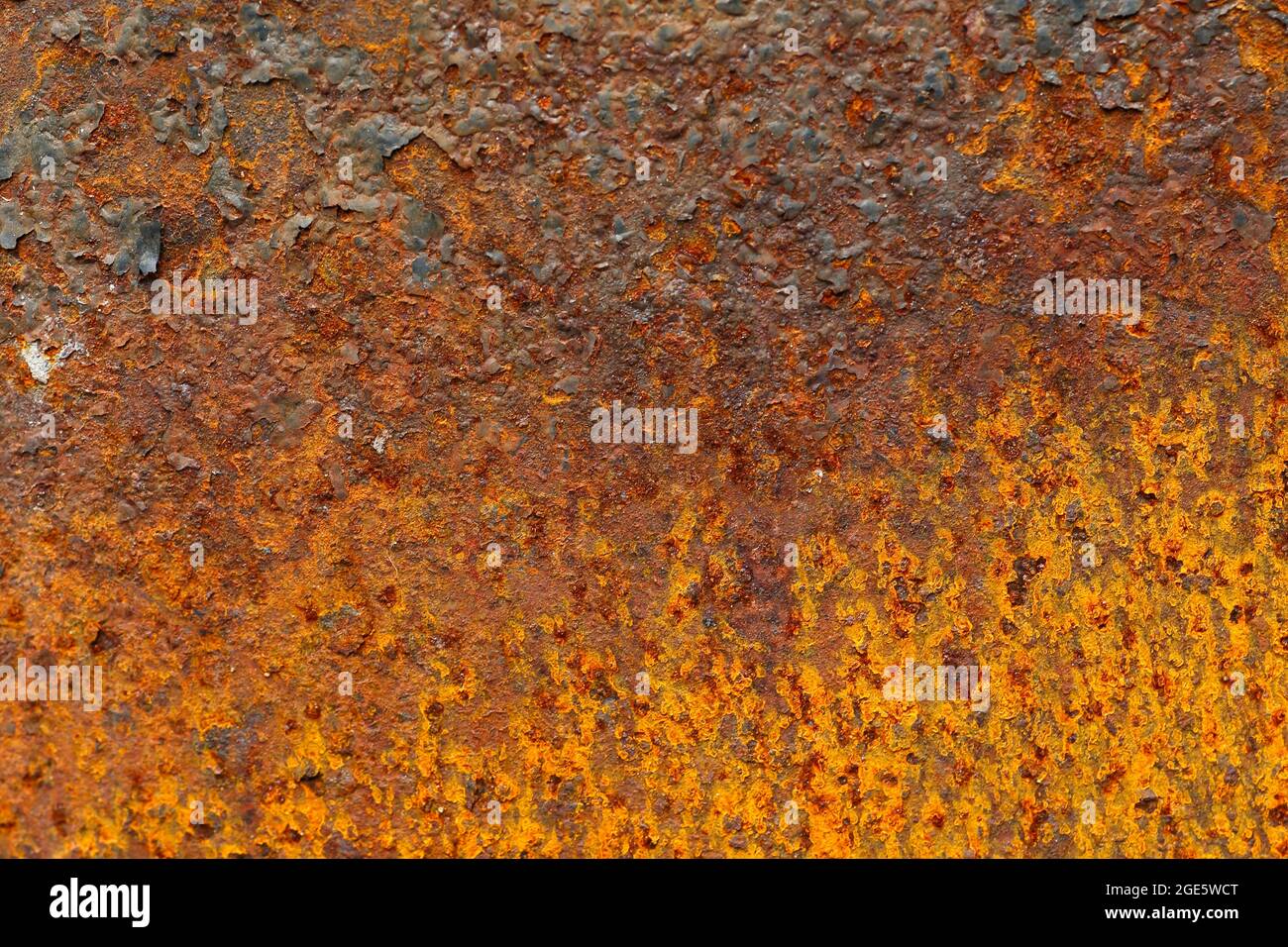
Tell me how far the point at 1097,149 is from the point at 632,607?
91 cm

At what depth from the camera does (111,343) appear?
1.29 meters

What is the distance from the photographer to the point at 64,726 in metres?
1.29

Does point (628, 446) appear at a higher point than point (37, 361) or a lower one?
lower

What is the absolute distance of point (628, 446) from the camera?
1.28 m

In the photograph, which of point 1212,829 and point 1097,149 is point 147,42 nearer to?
point 1097,149

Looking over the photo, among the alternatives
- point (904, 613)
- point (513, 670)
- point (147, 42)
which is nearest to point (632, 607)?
point (513, 670)

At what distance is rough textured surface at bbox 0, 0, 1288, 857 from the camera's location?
125 centimetres

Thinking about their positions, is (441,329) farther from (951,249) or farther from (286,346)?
(951,249)

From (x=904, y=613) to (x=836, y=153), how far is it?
2.13ft

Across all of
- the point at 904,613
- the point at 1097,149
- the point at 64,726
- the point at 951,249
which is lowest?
the point at 64,726

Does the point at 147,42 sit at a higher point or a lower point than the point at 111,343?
higher

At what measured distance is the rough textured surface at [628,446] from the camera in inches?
49.3

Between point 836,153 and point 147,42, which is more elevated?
point 147,42

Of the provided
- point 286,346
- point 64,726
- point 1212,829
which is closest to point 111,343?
point 286,346
